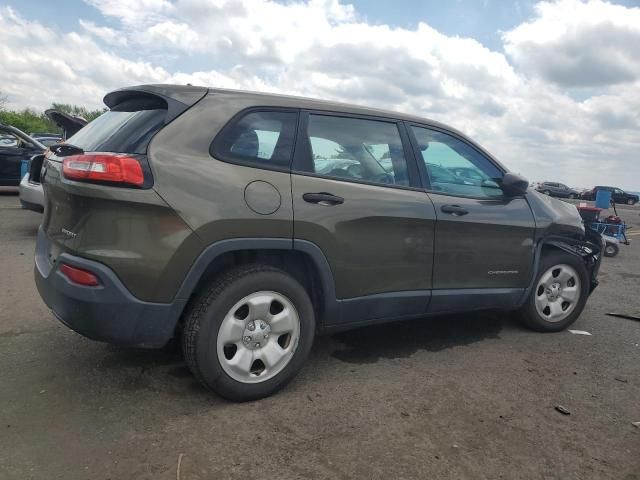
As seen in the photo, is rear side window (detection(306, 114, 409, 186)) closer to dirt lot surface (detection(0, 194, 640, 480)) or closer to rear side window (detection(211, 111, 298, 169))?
rear side window (detection(211, 111, 298, 169))

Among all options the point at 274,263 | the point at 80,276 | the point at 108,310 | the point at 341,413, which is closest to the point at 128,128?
the point at 80,276

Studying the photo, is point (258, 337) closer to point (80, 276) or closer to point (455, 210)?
point (80, 276)

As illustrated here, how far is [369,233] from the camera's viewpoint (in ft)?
10.6

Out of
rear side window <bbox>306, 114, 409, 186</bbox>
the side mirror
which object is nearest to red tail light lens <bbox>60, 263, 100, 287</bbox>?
rear side window <bbox>306, 114, 409, 186</bbox>

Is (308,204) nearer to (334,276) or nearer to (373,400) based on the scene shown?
(334,276)

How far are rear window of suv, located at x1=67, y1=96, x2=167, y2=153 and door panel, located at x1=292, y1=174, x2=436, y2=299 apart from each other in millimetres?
831

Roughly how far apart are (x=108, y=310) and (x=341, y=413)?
136cm

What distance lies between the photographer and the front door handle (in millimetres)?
2984

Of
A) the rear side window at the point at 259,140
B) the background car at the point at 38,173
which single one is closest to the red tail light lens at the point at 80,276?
the rear side window at the point at 259,140

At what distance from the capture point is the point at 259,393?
292 centimetres

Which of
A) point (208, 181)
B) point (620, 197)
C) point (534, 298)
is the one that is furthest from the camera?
point (620, 197)

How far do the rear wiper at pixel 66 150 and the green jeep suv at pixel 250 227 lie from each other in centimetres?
3

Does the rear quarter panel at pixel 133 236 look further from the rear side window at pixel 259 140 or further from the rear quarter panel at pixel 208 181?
the rear side window at pixel 259 140

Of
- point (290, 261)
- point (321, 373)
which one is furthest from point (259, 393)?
point (290, 261)
